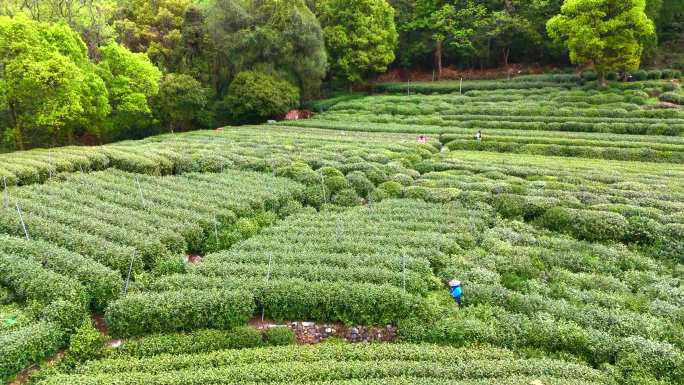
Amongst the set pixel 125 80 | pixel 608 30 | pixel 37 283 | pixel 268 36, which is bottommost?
pixel 37 283

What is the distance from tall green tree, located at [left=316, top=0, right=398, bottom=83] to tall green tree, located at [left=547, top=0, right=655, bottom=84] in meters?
21.3

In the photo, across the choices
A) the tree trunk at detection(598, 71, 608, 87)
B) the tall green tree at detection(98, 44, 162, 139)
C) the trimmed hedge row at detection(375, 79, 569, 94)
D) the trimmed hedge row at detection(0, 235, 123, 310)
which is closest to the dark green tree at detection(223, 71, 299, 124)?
the tall green tree at detection(98, 44, 162, 139)

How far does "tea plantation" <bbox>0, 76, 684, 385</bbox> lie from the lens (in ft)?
38.2

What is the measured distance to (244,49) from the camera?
48156mm

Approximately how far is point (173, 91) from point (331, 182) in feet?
94.1

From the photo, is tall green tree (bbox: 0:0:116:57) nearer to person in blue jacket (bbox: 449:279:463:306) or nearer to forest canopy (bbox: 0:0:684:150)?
forest canopy (bbox: 0:0:684:150)

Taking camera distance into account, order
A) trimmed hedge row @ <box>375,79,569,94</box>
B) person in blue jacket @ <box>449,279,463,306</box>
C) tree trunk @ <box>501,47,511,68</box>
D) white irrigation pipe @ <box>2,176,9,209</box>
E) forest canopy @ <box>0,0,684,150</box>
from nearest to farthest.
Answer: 1. person in blue jacket @ <box>449,279,463,306</box>
2. white irrigation pipe @ <box>2,176,9,209</box>
3. forest canopy @ <box>0,0,684,150</box>
4. trimmed hedge row @ <box>375,79,569,94</box>
5. tree trunk @ <box>501,47,511,68</box>

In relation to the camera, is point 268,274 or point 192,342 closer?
point 192,342

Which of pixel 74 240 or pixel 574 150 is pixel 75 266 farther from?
pixel 574 150

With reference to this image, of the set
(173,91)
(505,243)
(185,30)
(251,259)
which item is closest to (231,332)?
(251,259)

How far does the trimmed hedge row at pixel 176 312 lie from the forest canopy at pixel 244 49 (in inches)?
917

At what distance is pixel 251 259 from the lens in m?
16.0

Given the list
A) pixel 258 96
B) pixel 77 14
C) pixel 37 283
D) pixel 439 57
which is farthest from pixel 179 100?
pixel 37 283

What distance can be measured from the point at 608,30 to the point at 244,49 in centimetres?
3471
